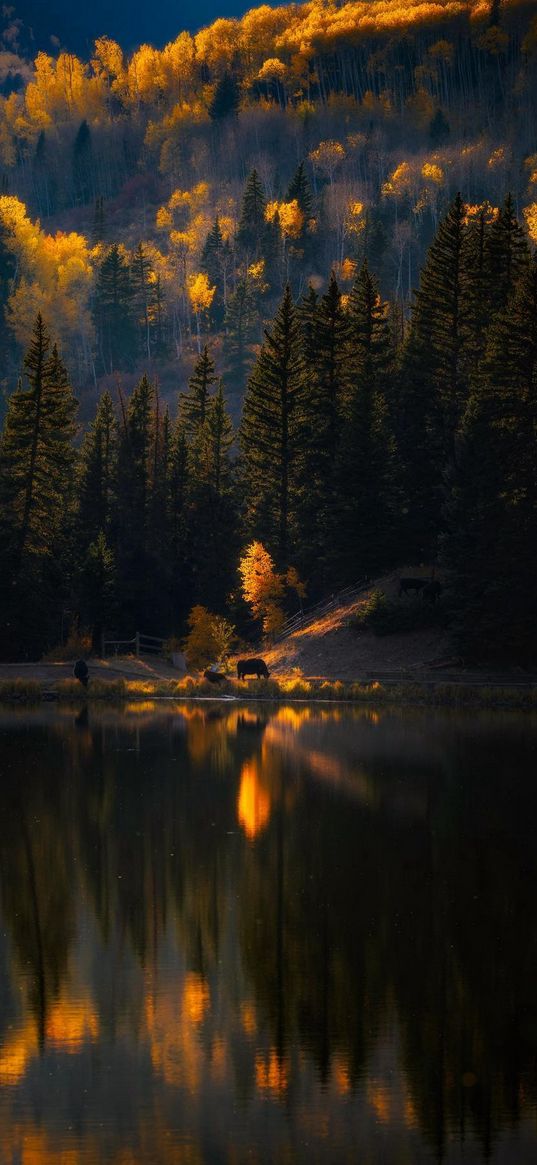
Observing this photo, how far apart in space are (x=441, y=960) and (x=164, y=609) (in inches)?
2677

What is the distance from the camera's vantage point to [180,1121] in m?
15.5

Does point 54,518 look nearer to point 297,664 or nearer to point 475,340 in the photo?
point 297,664

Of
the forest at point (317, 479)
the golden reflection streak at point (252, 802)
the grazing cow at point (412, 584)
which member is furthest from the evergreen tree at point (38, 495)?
the golden reflection streak at point (252, 802)

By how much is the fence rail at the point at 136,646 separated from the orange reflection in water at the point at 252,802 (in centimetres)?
3818

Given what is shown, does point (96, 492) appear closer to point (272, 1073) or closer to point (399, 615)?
point (399, 615)

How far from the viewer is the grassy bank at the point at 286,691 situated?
6450 centimetres

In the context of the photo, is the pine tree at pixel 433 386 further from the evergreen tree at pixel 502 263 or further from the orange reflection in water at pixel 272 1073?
the orange reflection in water at pixel 272 1073

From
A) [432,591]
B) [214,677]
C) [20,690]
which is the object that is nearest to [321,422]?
[432,591]

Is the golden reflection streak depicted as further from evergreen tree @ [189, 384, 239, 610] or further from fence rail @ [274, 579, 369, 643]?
evergreen tree @ [189, 384, 239, 610]

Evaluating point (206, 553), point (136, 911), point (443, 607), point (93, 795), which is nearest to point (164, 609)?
point (206, 553)

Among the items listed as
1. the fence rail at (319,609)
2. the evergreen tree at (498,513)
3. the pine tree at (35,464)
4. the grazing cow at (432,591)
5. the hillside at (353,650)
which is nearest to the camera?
the evergreen tree at (498,513)

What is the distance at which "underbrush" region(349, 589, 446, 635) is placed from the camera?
75.1 metres

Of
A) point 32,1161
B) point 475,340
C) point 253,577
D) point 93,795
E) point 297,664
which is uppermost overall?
point 475,340

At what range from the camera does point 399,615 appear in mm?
75188
